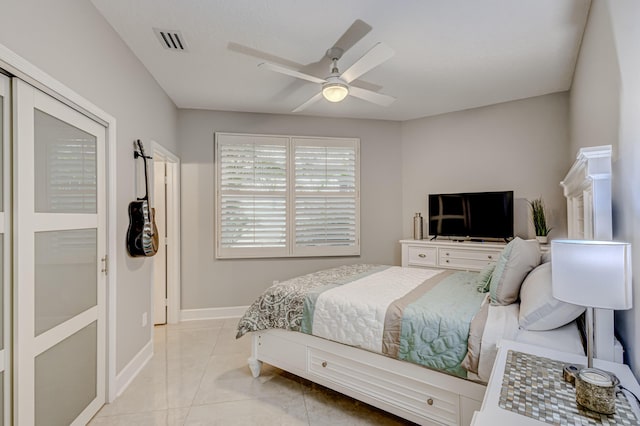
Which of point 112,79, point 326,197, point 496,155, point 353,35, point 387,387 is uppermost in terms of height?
point 353,35

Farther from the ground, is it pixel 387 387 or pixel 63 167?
pixel 63 167

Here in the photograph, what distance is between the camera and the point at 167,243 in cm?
396

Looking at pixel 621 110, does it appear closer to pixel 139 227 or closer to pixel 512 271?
pixel 512 271

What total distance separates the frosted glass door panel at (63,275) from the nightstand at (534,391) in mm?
2077

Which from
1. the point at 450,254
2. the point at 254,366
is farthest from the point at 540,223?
the point at 254,366

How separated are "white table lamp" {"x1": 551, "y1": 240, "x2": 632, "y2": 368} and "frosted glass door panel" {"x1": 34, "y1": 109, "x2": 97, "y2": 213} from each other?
2.42 metres

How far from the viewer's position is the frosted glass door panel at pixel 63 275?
1.67 metres

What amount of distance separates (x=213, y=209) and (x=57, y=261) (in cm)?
238

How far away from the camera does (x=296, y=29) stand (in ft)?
7.74

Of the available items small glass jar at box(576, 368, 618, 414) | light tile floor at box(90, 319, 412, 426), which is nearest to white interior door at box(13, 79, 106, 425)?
light tile floor at box(90, 319, 412, 426)

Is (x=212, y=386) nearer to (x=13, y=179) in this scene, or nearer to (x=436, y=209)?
(x=13, y=179)

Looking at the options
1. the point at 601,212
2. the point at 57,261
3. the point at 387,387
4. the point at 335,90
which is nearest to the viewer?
the point at 601,212

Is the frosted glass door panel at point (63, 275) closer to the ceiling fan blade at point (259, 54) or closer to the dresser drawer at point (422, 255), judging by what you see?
the ceiling fan blade at point (259, 54)

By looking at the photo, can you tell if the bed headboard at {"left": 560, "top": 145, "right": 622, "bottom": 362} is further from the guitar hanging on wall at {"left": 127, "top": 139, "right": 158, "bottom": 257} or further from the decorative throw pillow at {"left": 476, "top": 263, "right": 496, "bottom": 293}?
the guitar hanging on wall at {"left": 127, "top": 139, "right": 158, "bottom": 257}
